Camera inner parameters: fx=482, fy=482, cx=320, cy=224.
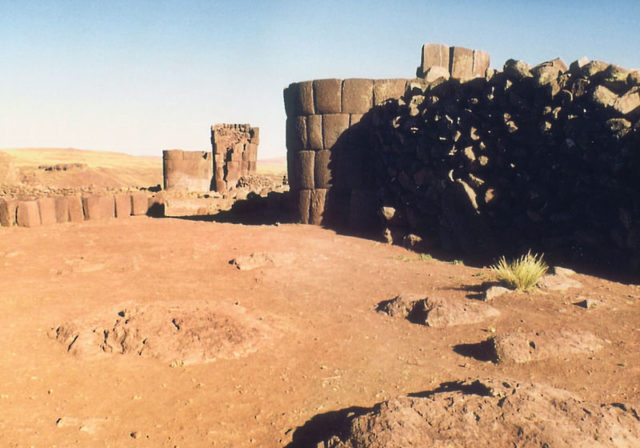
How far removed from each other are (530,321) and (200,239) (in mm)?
5504

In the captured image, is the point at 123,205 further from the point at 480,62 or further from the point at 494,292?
the point at 480,62

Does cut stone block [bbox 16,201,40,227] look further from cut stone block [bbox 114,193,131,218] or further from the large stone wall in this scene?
the large stone wall

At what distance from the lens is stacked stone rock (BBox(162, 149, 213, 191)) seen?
19562mm

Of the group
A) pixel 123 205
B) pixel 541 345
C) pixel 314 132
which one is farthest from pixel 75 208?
pixel 541 345

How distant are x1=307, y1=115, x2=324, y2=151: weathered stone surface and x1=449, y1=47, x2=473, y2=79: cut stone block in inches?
133

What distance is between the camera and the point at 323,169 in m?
10.3

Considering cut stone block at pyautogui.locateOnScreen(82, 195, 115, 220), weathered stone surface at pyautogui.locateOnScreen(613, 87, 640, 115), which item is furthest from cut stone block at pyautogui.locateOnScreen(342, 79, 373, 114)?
cut stone block at pyautogui.locateOnScreen(82, 195, 115, 220)

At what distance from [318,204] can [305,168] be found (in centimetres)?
84

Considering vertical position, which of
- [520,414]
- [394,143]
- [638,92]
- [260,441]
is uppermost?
[638,92]

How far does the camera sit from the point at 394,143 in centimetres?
942

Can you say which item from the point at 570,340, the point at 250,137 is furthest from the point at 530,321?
the point at 250,137

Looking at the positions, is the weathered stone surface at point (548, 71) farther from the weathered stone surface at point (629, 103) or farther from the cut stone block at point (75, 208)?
the cut stone block at point (75, 208)

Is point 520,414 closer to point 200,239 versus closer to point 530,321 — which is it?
point 530,321

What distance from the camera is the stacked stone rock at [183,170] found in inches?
770
